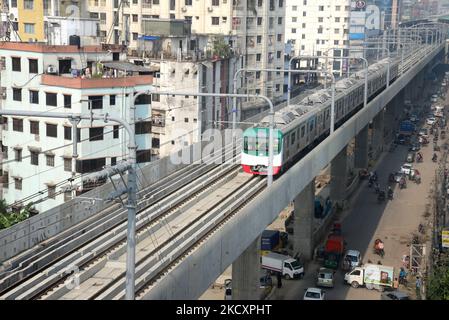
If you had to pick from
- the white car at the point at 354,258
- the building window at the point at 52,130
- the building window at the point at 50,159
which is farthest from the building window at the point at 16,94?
the white car at the point at 354,258

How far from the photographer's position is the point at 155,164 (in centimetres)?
2009

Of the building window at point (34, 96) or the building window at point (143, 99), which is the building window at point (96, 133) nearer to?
the building window at point (34, 96)

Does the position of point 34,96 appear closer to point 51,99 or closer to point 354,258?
point 51,99

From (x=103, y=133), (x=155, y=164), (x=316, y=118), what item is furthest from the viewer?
(x=316, y=118)

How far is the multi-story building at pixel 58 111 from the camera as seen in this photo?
26.6m

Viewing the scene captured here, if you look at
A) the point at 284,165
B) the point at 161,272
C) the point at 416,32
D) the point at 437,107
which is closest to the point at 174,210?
the point at 161,272

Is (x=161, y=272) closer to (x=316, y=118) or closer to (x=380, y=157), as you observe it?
(x=316, y=118)

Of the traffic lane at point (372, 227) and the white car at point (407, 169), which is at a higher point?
the white car at point (407, 169)

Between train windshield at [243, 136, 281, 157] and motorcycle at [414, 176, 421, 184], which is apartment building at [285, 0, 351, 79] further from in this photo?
train windshield at [243, 136, 281, 157]

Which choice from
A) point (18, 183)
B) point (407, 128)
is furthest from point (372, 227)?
point (407, 128)

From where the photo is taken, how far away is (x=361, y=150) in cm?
4747

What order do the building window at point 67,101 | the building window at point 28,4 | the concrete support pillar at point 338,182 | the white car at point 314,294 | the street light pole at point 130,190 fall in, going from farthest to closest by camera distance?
the concrete support pillar at point 338,182 → the building window at point 28,4 → the building window at point 67,101 → the white car at point 314,294 → the street light pole at point 130,190

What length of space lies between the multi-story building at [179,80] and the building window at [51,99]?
1072 centimetres

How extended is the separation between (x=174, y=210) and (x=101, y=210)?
176 centimetres
